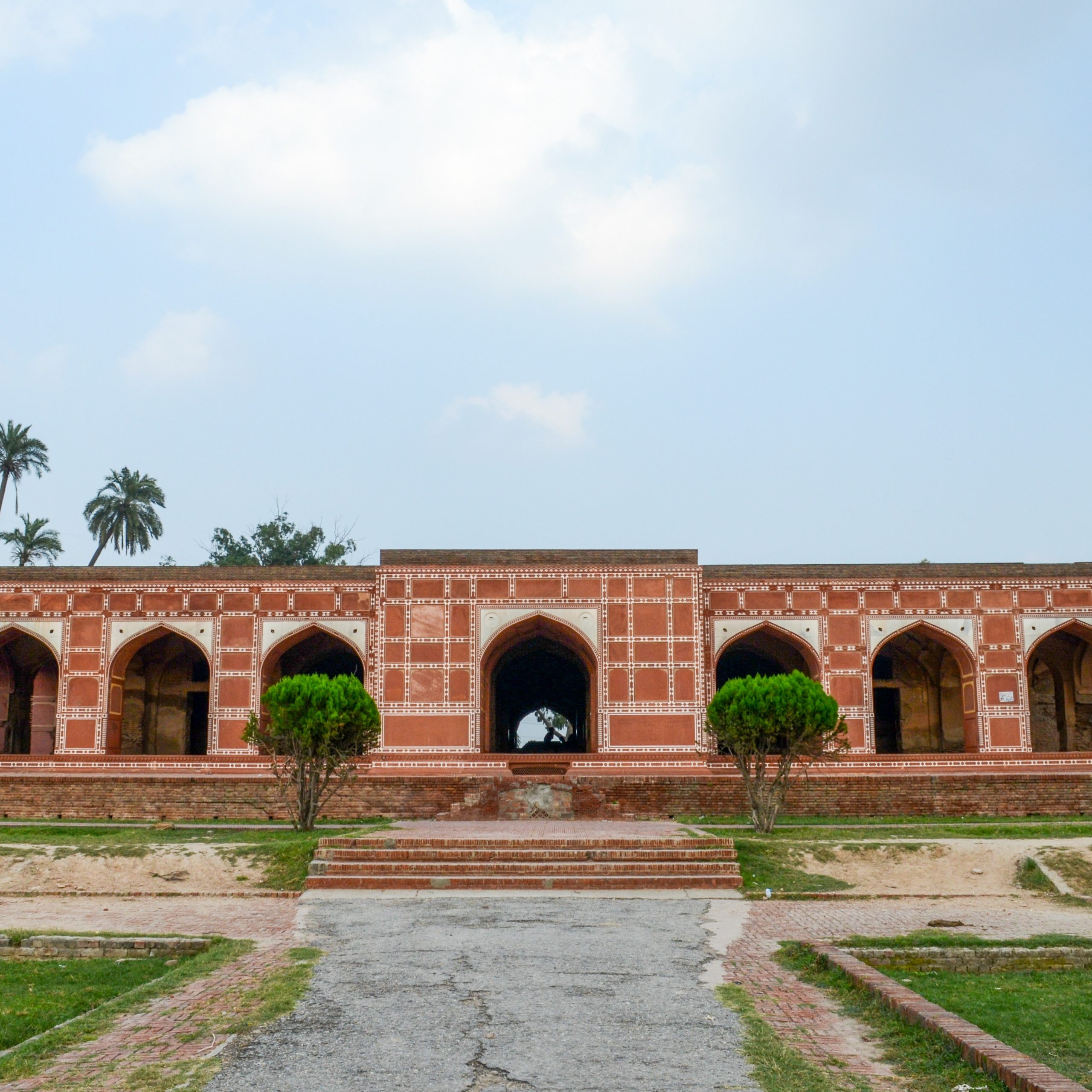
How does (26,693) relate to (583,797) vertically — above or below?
above

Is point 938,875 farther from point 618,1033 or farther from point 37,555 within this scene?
point 37,555

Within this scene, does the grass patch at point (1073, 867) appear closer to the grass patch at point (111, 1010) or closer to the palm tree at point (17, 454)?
the grass patch at point (111, 1010)

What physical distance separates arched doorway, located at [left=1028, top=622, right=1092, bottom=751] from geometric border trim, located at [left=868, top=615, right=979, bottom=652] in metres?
2.31

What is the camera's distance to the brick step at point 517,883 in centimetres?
1198

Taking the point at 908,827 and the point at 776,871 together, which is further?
the point at 908,827

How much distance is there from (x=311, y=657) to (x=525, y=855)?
48.4ft

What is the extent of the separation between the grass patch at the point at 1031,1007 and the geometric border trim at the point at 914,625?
1673cm

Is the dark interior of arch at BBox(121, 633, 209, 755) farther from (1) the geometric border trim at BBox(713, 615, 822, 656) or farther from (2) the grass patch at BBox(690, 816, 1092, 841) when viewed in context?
(2) the grass patch at BBox(690, 816, 1092, 841)

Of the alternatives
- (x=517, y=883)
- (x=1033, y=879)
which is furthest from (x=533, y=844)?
(x=1033, y=879)

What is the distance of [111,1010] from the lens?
6.43m

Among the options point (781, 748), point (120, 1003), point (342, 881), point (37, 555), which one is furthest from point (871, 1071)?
point (37, 555)

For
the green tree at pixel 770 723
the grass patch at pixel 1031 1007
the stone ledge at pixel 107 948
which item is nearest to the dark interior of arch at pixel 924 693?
the green tree at pixel 770 723

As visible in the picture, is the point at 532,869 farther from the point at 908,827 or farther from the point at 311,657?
the point at 311,657

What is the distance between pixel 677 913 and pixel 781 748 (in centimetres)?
641
